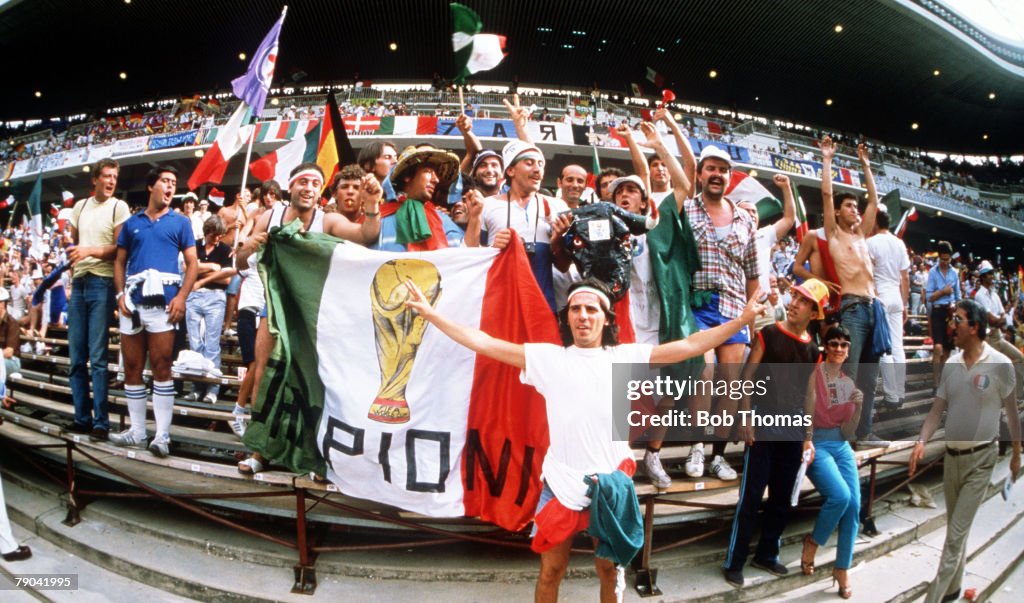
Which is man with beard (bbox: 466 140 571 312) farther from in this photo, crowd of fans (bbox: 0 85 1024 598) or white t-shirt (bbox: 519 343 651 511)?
white t-shirt (bbox: 519 343 651 511)

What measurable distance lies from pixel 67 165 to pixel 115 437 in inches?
1025

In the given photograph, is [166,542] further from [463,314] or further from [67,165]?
[67,165]

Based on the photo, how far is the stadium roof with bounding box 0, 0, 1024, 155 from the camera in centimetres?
2380

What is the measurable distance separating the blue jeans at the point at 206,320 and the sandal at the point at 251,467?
2275 mm

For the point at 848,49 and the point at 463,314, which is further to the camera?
the point at 848,49

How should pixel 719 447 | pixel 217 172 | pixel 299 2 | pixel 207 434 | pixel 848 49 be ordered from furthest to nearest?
1. pixel 848 49
2. pixel 299 2
3. pixel 217 172
4. pixel 207 434
5. pixel 719 447

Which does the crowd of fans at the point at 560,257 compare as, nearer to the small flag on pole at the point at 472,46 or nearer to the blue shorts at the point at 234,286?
the small flag on pole at the point at 472,46

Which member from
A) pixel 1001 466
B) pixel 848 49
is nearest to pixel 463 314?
pixel 1001 466

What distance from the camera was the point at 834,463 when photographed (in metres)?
3.75

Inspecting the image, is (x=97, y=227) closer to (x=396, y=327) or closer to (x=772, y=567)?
(x=396, y=327)

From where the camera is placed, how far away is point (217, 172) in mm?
5465

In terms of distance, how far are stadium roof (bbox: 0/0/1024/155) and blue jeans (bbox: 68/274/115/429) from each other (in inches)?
886

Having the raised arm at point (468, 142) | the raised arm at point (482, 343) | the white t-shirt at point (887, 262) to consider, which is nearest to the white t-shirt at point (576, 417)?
the raised arm at point (482, 343)

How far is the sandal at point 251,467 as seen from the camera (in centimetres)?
360
